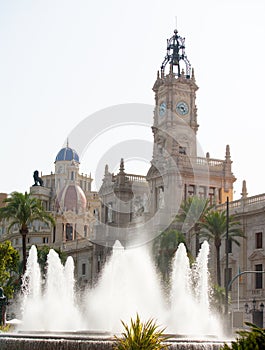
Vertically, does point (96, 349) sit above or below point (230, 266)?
below

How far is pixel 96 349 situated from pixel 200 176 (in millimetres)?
48736

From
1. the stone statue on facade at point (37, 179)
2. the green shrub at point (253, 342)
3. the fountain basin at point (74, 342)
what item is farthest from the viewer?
the stone statue on facade at point (37, 179)

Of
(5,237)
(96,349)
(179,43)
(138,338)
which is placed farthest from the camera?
(5,237)

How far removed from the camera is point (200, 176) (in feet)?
229

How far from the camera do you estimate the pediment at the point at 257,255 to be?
5386 centimetres

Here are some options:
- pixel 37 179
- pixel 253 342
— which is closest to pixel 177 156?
pixel 253 342

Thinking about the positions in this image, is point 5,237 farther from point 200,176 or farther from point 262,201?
point 262,201

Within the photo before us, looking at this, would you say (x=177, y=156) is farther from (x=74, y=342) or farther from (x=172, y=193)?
(x=74, y=342)

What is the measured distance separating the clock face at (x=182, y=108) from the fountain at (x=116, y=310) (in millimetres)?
25463

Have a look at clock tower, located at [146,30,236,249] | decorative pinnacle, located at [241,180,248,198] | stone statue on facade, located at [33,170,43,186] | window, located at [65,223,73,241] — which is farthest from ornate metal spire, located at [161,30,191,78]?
stone statue on facade, located at [33,170,43,186]

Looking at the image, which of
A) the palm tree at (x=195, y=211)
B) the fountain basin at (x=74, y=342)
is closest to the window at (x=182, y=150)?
the palm tree at (x=195, y=211)

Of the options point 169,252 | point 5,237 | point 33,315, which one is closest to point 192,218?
point 169,252

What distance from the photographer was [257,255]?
54.4m

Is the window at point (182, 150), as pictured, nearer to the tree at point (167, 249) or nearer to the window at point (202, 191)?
the window at point (202, 191)
